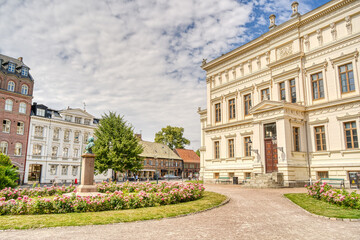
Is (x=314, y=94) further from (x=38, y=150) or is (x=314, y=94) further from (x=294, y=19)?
(x=38, y=150)

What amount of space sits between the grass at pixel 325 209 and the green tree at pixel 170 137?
231 feet

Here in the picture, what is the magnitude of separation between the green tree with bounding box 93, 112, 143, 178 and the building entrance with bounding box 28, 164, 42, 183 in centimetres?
1246

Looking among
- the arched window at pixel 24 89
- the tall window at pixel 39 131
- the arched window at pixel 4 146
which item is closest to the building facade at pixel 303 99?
the tall window at pixel 39 131

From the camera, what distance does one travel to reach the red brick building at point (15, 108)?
1532 inches

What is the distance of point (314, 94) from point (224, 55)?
12941 millimetres

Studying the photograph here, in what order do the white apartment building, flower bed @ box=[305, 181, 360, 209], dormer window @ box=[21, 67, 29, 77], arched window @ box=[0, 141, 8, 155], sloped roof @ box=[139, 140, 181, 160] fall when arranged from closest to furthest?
flower bed @ box=[305, 181, 360, 209], arched window @ box=[0, 141, 8, 155], dormer window @ box=[21, 67, 29, 77], the white apartment building, sloped roof @ box=[139, 140, 181, 160]

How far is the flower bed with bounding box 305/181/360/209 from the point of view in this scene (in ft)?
38.0

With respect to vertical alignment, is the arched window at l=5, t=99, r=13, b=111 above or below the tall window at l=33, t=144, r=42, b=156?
above

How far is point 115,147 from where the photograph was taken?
35.1 m

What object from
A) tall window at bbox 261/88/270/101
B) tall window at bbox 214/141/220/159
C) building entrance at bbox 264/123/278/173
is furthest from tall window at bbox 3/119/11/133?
building entrance at bbox 264/123/278/173

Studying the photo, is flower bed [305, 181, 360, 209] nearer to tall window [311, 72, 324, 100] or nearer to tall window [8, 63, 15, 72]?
tall window [311, 72, 324, 100]

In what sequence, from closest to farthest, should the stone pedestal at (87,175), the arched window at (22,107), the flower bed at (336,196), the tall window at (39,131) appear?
the flower bed at (336,196), the stone pedestal at (87,175), the arched window at (22,107), the tall window at (39,131)

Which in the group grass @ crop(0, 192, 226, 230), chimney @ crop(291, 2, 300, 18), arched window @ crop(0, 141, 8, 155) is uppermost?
chimney @ crop(291, 2, 300, 18)

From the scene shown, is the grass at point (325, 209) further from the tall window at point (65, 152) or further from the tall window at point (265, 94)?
the tall window at point (65, 152)
